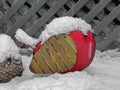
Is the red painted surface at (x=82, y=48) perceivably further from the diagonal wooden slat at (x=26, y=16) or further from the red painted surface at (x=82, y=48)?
the diagonal wooden slat at (x=26, y=16)

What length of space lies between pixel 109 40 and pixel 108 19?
0.61ft

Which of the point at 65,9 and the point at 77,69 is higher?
the point at 65,9

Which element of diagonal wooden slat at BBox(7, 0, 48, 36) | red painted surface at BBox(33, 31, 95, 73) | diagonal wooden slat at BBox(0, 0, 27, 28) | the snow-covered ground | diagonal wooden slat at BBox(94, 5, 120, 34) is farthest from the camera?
diagonal wooden slat at BBox(0, 0, 27, 28)

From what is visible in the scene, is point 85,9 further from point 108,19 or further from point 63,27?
point 63,27

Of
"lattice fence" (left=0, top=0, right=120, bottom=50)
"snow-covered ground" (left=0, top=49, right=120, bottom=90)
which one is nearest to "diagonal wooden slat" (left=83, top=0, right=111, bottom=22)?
"lattice fence" (left=0, top=0, right=120, bottom=50)

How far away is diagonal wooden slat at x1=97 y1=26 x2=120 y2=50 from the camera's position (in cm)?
335

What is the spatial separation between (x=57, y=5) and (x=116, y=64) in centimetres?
85

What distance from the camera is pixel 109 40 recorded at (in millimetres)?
3391

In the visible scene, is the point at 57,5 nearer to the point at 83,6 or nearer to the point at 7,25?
the point at 83,6

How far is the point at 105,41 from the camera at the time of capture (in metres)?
3.40

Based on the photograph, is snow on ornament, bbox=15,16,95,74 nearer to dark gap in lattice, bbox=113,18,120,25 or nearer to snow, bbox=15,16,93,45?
snow, bbox=15,16,93,45

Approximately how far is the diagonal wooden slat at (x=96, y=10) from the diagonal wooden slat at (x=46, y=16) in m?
0.26

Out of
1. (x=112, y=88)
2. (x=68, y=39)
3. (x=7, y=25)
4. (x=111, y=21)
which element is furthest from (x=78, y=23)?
(x=7, y=25)

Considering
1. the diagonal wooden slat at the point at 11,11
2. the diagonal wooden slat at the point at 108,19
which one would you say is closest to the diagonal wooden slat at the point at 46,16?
the diagonal wooden slat at the point at 11,11
